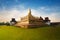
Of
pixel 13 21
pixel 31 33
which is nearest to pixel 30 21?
pixel 31 33

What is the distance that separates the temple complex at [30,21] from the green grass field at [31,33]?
88 mm

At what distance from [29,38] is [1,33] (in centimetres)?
63

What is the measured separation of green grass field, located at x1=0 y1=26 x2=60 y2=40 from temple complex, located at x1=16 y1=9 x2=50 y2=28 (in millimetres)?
88

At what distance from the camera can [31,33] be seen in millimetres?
3566

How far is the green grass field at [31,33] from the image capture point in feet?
11.6

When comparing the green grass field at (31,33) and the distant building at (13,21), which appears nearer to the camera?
the green grass field at (31,33)

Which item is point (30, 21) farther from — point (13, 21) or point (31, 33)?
point (13, 21)

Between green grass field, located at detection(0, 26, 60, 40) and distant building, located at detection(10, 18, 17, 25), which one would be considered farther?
distant building, located at detection(10, 18, 17, 25)

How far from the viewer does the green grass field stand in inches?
139

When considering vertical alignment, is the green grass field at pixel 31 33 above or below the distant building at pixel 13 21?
below

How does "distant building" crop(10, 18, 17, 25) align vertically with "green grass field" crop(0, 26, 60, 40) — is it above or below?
above

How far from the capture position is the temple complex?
11.8ft

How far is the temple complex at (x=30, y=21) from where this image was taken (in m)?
3.59

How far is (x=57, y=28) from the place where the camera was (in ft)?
11.8
